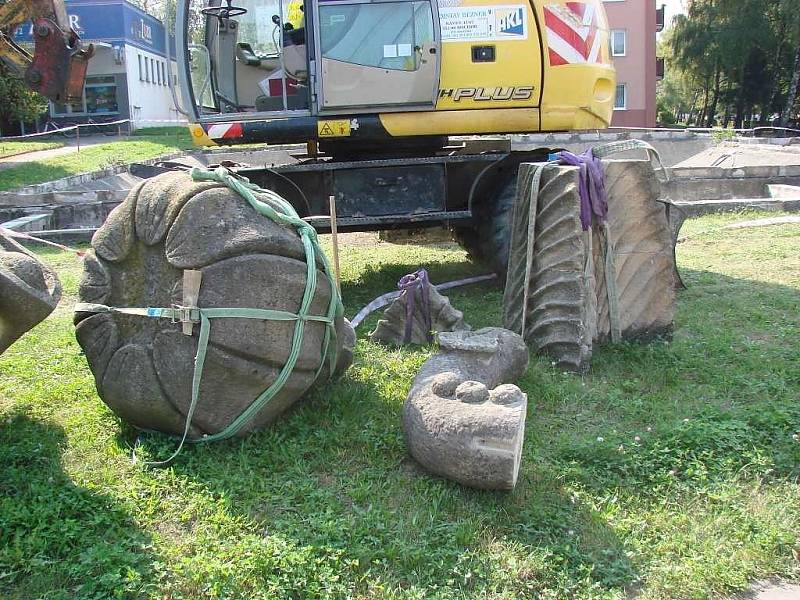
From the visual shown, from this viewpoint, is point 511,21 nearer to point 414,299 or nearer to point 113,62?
point 414,299

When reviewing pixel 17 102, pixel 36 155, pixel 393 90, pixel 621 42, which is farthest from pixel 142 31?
pixel 393 90

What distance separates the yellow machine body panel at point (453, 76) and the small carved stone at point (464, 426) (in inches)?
132

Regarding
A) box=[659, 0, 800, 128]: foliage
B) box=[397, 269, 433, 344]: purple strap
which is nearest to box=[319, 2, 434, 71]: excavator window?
box=[397, 269, 433, 344]: purple strap

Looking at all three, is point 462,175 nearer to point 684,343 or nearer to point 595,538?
point 684,343

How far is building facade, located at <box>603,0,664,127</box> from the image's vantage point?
107 feet

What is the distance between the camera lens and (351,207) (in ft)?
22.5

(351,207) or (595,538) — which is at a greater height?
(351,207)

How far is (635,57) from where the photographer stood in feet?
108

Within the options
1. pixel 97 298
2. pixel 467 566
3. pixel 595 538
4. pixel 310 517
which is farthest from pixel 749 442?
pixel 97 298

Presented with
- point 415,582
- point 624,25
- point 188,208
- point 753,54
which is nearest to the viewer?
point 415,582

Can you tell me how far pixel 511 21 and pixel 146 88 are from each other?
31.7m

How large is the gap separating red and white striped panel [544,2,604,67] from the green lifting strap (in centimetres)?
367

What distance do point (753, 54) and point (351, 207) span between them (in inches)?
1544

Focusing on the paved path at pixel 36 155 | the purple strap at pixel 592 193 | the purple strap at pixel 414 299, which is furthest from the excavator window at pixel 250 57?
the paved path at pixel 36 155
